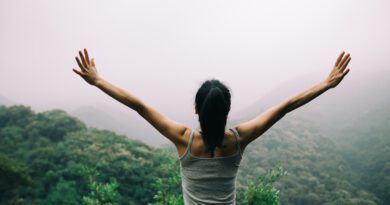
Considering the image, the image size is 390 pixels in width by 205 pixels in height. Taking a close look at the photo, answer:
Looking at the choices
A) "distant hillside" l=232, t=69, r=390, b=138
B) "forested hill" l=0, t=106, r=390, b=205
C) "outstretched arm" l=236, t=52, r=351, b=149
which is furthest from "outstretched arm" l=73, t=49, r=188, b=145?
"distant hillside" l=232, t=69, r=390, b=138

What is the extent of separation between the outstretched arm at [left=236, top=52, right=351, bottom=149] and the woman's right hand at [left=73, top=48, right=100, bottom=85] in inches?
28.2

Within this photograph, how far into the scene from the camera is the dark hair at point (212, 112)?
1.37 metres

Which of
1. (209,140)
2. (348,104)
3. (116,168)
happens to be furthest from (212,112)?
(348,104)

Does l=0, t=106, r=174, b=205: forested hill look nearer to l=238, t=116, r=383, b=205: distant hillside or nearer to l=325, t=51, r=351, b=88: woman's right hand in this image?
l=238, t=116, r=383, b=205: distant hillside

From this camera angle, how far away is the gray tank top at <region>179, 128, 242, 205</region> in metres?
1.42

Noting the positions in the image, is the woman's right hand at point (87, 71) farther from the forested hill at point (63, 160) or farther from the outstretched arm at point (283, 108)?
the forested hill at point (63, 160)

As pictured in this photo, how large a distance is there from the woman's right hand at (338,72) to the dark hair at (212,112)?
599mm

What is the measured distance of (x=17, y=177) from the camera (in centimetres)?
1733

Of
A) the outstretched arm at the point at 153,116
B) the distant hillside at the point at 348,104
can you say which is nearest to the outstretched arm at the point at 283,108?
the outstretched arm at the point at 153,116

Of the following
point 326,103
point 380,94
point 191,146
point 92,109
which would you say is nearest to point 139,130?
point 92,109

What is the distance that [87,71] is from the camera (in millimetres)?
1632

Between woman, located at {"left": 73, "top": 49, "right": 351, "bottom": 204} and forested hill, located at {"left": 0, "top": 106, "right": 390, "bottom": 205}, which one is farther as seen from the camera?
forested hill, located at {"left": 0, "top": 106, "right": 390, "bottom": 205}

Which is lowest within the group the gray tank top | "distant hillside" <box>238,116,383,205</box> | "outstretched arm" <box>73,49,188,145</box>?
"distant hillside" <box>238,116,383,205</box>

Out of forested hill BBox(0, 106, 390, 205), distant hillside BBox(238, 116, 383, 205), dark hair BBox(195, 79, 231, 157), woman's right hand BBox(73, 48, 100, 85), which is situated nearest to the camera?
dark hair BBox(195, 79, 231, 157)
